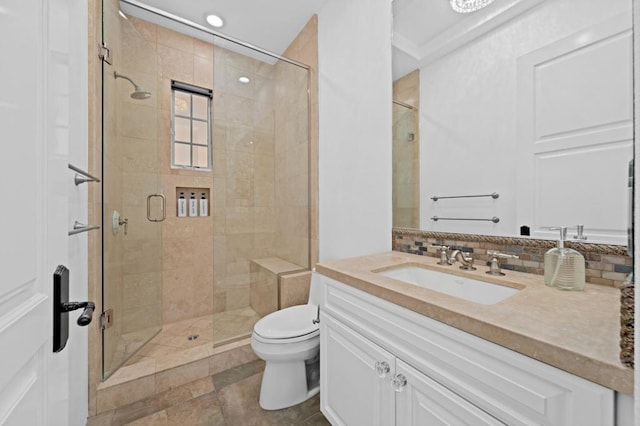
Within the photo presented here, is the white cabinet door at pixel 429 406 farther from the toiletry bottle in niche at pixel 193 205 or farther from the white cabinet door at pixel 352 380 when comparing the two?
the toiletry bottle in niche at pixel 193 205

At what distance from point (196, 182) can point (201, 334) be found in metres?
1.36

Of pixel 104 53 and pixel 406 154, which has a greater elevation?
pixel 104 53

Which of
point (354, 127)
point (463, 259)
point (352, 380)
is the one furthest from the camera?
point (354, 127)

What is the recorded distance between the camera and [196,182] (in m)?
2.38

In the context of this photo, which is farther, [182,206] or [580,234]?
[182,206]

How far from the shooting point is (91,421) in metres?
1.31

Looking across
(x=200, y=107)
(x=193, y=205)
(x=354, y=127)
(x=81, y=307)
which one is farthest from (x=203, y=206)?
(x=81, y=307)

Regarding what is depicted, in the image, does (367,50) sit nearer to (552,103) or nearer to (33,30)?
(552,103)

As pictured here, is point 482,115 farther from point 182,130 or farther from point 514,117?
point 182,130

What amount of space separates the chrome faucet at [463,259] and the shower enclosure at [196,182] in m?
1.28

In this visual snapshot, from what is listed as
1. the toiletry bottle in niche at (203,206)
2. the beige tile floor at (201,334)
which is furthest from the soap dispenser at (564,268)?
the toiletry bottle in niche at (203,206)

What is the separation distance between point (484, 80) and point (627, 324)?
1071 mm

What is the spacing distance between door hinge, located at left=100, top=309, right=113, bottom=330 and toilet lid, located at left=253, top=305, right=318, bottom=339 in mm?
867

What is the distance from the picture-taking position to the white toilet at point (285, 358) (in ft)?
4.41
